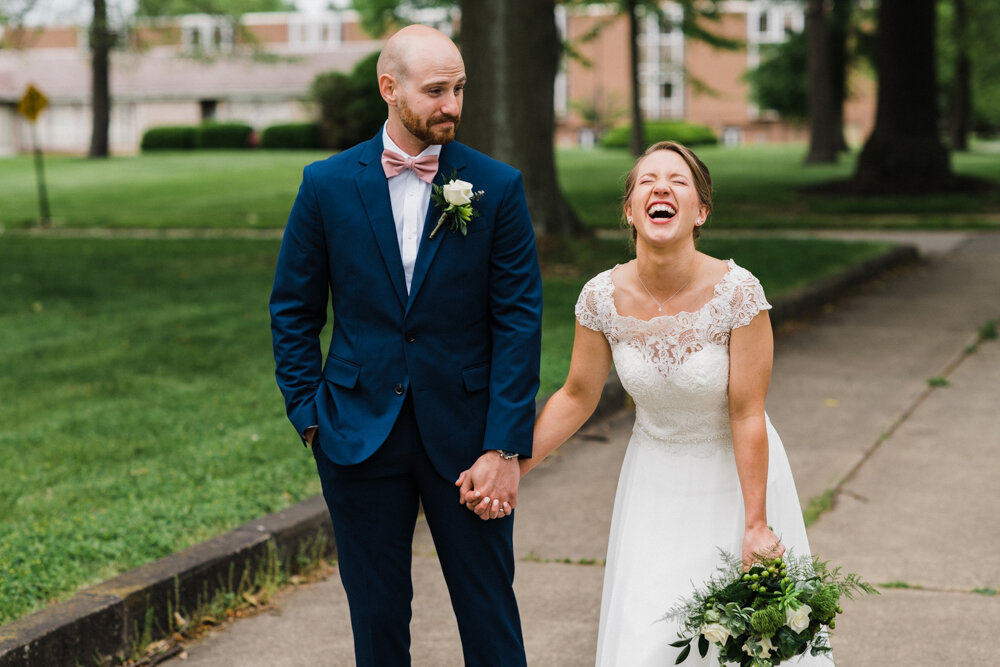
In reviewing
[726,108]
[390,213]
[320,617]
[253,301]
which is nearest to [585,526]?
[320,617]

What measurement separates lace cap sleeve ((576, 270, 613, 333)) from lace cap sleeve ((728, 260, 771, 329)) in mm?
305

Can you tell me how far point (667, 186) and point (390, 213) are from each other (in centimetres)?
67

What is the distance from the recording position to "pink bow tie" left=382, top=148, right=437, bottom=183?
9.60 feet

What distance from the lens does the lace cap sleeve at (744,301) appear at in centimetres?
289

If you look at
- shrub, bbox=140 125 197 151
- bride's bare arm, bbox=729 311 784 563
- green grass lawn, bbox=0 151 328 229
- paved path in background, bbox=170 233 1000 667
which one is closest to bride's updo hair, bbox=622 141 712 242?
bride's bare arm, bbox=729 311 784 563

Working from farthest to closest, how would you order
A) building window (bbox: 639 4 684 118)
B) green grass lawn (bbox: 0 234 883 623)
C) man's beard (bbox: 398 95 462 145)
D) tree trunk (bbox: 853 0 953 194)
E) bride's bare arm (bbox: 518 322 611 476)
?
1. building window (bbox: 639 4 684 118)
2. tree trunk (bbox: 853 0 953 194)
3. green grass lawn (bbox: 0 234 883 623)
4. bride's bare arm (bbox: 518 322 611 476)
5. man's beard (bbox: 398 95 462 145)

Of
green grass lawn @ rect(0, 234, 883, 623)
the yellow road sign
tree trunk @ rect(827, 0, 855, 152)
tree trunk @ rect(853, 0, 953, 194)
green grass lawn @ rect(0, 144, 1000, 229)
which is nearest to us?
green grass lawn @ rect(0, 234, 883, 623)

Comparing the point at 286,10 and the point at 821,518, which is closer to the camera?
the point at 821,518

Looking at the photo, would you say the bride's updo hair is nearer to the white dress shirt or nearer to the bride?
the bride

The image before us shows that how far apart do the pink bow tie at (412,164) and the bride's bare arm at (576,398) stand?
55 centimetres

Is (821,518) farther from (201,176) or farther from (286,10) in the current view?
(286,10)

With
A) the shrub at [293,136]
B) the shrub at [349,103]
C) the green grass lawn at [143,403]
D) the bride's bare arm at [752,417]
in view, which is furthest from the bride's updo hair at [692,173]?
the shrub at [293,136]

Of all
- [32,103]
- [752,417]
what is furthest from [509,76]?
[32,103]

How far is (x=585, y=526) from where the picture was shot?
5.52 metres
